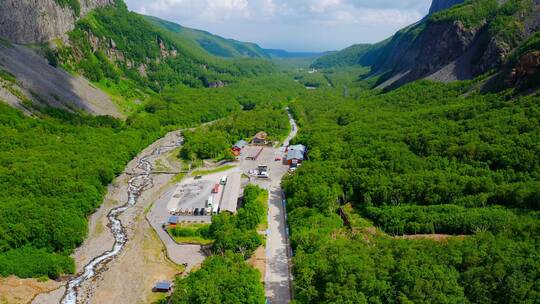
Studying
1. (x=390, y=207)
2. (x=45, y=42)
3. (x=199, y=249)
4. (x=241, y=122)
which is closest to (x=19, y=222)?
(x=199, y=249)

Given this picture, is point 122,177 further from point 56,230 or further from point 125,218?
point 56,230

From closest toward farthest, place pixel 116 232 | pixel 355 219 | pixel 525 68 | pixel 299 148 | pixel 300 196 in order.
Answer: pixel 355 219, pixel 116 232, pixel 300 196, pixel 525 68, pixel 299 148

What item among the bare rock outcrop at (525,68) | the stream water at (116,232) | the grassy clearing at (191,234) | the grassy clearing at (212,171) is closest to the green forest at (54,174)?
the stream water at (116,232)

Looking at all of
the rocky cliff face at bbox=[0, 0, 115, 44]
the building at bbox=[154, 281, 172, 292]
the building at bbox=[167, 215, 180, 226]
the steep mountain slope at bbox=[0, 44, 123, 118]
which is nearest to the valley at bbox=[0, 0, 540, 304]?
the building at bbox=[154, 281, 172, 292]

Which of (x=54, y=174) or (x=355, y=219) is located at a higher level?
(x=54, y=174)

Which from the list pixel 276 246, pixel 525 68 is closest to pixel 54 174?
pixel 276 246

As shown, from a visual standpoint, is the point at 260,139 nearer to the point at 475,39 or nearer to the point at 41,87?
the point at 41,87

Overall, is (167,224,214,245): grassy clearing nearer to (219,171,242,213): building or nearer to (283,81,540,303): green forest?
(219,171,242,213): building

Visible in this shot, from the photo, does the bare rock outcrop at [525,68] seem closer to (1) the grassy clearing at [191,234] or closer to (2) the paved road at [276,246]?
(2) the paved road at [276,246]
